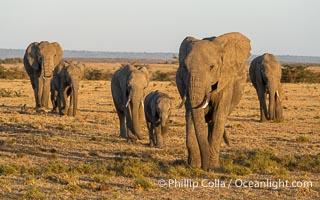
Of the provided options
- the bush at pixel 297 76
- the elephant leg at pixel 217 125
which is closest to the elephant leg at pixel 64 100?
the elephant leg at pixel 217 125

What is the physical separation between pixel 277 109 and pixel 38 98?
8588 millimetres

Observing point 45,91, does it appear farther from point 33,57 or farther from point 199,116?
point 199,116

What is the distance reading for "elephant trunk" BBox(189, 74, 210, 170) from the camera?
35.8 ft

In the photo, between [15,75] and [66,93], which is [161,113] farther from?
[15,75]

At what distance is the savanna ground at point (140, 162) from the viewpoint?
10250mm

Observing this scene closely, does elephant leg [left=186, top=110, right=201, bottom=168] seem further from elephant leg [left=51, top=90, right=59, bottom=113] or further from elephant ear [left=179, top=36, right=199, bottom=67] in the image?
elephant leg [left=51, top=90, right=59, bottom=113]

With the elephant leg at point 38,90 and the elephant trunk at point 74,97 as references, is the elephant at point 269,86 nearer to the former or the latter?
the elephant trunk at point 74,97

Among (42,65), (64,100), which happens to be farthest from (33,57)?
(64,100)

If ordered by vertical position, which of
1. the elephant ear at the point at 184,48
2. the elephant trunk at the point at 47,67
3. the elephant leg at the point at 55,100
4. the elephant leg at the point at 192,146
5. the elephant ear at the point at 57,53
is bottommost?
the elephant leg at the point at 55,100

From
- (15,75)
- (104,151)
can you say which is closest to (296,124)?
(104,151)

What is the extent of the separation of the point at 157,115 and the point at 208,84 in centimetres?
383

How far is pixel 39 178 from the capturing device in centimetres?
1118

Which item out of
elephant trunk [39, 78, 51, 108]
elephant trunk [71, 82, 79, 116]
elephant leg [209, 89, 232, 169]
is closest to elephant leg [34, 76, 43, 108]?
elephant trunk [39, 78, 51, 108]

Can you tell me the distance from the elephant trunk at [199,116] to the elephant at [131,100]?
4.18 meters
